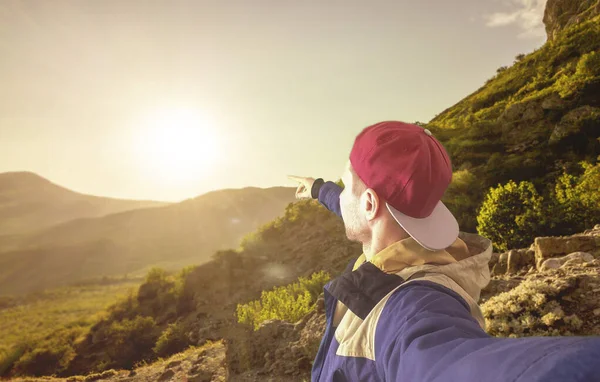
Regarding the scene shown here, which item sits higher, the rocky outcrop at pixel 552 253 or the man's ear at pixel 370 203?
the man's ear at pixel 370 203

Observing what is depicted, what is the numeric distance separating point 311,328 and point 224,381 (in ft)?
7.05

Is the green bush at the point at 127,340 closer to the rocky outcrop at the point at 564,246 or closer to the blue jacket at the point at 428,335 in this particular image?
the rocky outcrop at the point at 564,246

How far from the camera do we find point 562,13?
37.8 meters

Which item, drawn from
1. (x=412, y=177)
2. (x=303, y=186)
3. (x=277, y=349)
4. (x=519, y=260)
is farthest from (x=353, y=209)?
(x=519, y=260)

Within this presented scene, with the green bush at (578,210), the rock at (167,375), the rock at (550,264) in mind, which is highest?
the green bush at (578,210)

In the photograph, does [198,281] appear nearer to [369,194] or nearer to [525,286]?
[525,286]

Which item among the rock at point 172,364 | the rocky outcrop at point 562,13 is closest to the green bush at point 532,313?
the rock at point 172,364

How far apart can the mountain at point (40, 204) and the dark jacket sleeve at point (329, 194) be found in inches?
5070

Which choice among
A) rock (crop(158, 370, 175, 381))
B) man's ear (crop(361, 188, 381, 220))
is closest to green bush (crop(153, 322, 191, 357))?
rock (crop(158, 370, 175, 381))

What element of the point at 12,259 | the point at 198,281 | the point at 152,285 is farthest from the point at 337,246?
the point at 12,259

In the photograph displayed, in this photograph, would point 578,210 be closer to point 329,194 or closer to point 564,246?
point 564,246

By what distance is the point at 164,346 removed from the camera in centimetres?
1182

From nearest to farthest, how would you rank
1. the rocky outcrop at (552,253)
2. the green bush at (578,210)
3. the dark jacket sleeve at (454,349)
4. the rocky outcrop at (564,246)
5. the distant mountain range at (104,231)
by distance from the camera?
the dark jacket sleeve at (454,349)
the rocky outcrop at (552,253)
the rocky outcrop at (564,246)
the green bush at (578,210)
the distant mountain range at (104,231)

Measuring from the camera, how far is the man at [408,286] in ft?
2.33
